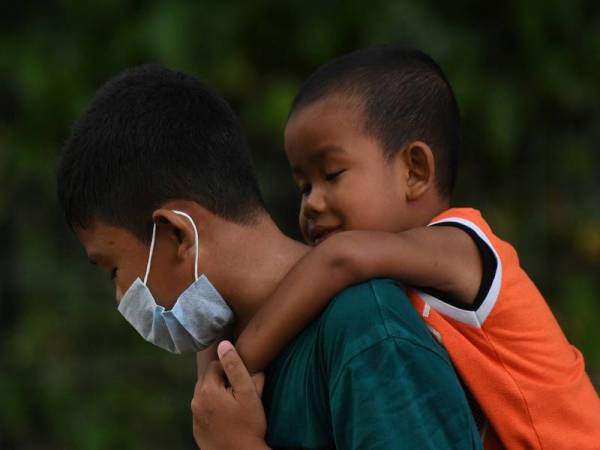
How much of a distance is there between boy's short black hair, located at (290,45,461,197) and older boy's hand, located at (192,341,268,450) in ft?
2.27

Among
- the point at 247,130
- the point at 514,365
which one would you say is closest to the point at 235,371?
the point at 514,365

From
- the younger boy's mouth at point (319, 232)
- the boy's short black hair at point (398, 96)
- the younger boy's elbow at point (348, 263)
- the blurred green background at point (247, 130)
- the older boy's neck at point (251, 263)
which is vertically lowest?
the blurred green background at point (247, 130)

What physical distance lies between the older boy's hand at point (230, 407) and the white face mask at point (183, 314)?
109 millimetres

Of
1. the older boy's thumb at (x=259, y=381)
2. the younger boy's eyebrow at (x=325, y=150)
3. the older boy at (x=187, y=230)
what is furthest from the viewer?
the younger boy's eyebrow at (x=325, y=150)

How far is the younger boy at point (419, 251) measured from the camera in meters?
2.29

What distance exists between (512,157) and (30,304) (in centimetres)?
247

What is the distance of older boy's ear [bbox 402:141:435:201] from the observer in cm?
273

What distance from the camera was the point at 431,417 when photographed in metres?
2.02

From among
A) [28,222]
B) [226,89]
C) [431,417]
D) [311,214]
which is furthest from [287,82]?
[431,417]

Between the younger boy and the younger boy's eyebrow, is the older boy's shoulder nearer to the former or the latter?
the younger boy

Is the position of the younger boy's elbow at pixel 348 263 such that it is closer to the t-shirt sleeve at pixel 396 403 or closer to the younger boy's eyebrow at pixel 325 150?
the t-shirt sleeve at pixel 396 403

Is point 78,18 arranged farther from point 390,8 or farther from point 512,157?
point 512,157

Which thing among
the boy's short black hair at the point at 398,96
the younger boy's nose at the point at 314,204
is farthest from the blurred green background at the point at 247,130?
the younger boy's nose at the point at 314,204

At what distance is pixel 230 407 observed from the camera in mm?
2279
